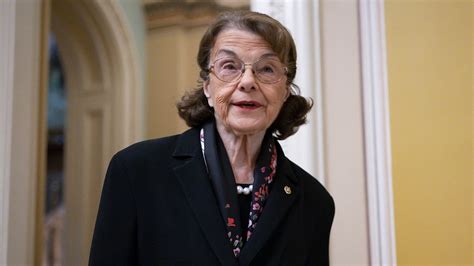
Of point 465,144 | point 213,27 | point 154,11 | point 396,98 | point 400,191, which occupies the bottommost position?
point 400,191

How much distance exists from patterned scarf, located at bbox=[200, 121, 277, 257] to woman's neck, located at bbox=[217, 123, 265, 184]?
0.02m

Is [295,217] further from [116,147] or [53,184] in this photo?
[53,184]

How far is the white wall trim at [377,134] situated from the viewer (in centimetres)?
205

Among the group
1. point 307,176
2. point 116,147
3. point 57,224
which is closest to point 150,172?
point 307,176

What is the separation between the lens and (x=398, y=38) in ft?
6.78

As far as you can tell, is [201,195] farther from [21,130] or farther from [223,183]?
[21,130]

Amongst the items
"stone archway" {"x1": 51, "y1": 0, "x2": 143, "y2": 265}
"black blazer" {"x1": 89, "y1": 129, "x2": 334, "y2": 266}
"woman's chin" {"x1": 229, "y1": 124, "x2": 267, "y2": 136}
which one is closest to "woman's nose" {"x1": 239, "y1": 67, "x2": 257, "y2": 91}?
"woman's chin" {"x1": 229, "y1": 124, "x2": 267, "y2": 136}

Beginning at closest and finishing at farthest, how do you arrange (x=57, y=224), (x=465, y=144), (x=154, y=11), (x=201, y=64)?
(x=201, y=64) → (x=465, y=144) → (x=154, y=11) → (x=57, y=224)

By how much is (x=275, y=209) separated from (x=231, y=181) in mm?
152

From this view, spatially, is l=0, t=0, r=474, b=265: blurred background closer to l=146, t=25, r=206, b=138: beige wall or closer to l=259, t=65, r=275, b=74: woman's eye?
l=259, t=65, r=275, b=74: woman's eye

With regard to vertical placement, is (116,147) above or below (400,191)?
above

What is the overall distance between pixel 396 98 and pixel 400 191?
0.37 metres

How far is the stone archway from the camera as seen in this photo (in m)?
3.85

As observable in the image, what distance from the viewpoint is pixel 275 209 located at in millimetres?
1475
